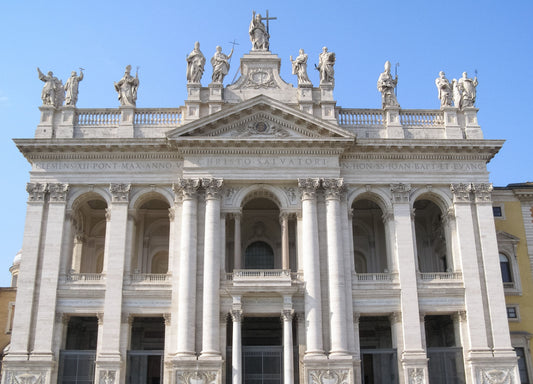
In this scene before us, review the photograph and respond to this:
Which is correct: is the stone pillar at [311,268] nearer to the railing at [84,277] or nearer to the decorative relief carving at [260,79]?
the decorative relief carving at [260,79]

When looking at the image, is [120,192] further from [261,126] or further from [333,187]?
[333,187]

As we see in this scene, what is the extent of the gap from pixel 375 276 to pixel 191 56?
15.9m

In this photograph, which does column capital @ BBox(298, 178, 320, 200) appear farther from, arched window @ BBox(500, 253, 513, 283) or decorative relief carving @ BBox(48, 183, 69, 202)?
arched window @ BBox(500, 253, 513, 283)

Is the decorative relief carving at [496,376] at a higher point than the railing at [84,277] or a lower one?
lower

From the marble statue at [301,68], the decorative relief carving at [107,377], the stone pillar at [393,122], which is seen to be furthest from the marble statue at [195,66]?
the decorative relief carving at [107,377]

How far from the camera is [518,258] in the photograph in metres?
37.6

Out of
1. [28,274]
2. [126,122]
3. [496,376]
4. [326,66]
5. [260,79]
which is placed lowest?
[496,376]

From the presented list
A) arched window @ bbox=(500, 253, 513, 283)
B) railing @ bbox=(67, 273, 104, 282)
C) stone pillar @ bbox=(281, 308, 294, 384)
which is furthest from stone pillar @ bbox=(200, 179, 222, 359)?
arched window @ bbox=(500, 253, 513, 283)

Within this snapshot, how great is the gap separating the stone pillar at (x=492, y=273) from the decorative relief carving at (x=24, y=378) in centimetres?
2215

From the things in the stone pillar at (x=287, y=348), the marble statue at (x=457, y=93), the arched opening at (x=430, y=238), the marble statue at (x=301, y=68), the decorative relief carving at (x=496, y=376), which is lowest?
the decorative relief carving at (x=496, y=376)

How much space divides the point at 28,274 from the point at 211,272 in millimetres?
9322

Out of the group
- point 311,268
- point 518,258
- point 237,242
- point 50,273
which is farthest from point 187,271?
point 518,258

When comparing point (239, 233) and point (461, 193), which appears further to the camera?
point (461, 193)

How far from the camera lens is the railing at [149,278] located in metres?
32.5
